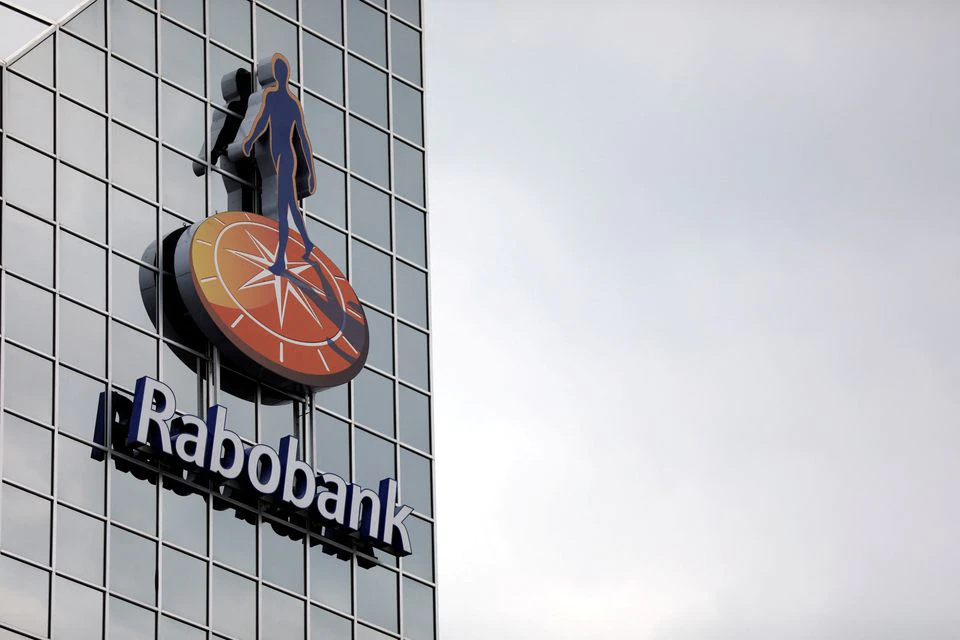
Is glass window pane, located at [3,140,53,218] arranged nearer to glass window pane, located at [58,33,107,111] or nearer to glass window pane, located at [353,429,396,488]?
glass window pane, located at [58,33,107,111]

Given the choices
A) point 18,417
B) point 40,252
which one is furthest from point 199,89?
point 18,417

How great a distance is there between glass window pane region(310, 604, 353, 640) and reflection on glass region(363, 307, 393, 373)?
8033 mm

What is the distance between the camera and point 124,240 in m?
65.2

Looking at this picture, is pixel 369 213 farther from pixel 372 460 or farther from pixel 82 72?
pixel 82 72

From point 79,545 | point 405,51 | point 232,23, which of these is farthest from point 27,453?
point 405,51

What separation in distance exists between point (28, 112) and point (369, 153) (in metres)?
13.8

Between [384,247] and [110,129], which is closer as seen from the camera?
[110,129]

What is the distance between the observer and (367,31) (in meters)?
77.2

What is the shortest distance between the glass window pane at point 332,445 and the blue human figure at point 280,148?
14.7 ft

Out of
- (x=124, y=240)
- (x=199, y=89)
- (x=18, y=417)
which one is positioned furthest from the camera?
(x=199, y=89)

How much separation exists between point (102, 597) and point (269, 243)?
12.4 metres

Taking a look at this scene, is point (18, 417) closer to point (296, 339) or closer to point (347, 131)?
point (296, 339)

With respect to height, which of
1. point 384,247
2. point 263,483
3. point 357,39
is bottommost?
point 263,483

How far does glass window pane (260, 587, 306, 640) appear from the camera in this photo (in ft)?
217
